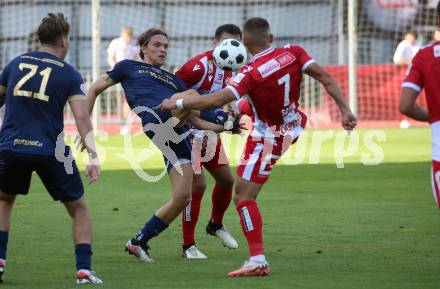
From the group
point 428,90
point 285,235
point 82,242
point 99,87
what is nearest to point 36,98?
point 82,242

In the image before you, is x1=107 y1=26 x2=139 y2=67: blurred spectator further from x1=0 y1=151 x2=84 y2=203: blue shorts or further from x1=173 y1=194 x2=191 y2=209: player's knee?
x1=0 y1=151 x2=84 y2=203: blue shorts

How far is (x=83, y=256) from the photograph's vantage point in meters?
8.35

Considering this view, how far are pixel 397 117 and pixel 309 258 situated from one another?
19974 millimetres

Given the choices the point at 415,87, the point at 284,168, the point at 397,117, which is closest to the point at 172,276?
the point at 415,87

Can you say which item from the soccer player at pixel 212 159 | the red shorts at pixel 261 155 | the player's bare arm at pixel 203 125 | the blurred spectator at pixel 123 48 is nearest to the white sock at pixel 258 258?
the red shorts at pixel 261 155

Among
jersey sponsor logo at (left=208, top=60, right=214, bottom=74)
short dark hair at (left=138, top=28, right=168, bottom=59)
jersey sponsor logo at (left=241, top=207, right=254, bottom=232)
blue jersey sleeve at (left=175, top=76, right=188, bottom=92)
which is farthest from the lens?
jersey sponsor logo at (left=208, top=60, right=214, bottom=74)

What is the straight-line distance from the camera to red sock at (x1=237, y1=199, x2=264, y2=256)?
8806mm

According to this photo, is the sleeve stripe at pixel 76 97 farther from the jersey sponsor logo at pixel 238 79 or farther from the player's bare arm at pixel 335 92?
the player's bare arm at pixel 335 92

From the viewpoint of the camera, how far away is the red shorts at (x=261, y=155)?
8.98 metres

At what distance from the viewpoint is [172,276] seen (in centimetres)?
881

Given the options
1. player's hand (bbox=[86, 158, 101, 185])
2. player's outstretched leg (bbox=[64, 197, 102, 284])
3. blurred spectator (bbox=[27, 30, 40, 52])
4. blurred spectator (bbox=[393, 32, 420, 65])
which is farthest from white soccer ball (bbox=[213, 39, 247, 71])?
blurred spectator (bbox=[27, 30, 40, 52])

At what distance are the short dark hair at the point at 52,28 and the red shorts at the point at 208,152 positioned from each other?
2590mm

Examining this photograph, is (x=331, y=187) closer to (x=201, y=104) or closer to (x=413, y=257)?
(x=413, y=257)

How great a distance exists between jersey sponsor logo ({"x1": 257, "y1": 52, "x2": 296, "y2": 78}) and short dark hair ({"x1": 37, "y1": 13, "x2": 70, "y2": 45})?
5.40ft
